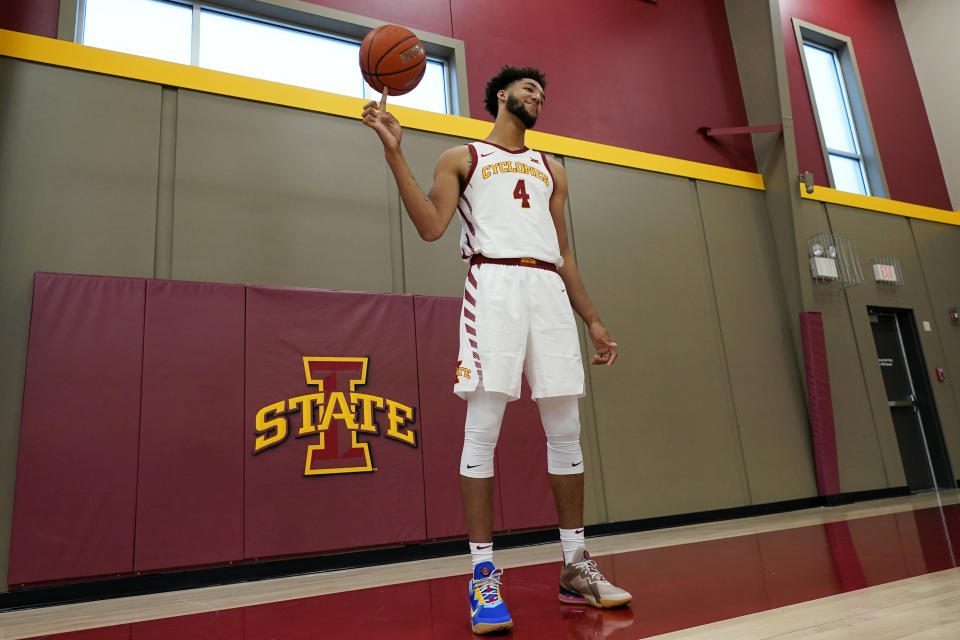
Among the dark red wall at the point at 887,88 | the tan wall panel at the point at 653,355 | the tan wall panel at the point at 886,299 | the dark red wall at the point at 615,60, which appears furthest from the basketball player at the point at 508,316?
the dark red wall at the point at 887,88

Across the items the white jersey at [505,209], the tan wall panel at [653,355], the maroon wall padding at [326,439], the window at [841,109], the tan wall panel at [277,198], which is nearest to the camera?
the white jersey at [505,209]

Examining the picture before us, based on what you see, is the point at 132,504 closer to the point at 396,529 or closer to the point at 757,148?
the point at 396,529

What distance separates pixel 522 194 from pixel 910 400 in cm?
580

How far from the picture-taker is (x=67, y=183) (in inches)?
132

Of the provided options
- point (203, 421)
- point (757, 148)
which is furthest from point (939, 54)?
point (203, 421)

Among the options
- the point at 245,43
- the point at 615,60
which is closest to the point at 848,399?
the point at 615,60

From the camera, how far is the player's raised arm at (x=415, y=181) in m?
1.80

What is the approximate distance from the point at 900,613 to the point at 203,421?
3011 mm

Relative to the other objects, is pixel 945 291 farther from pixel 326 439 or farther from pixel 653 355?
pixel 326 439

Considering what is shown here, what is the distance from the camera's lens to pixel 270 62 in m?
4.20

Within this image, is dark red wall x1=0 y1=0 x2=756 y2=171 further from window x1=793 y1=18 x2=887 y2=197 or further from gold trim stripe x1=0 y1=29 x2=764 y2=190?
window x1=793 y1=18 x2=887 y2=197

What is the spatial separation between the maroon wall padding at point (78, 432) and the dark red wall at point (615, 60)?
255cm

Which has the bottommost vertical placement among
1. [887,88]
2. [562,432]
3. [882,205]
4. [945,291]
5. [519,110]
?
[562,432]

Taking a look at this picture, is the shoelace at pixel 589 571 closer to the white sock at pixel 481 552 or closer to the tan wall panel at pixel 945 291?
the white sock at pixel 481 552
